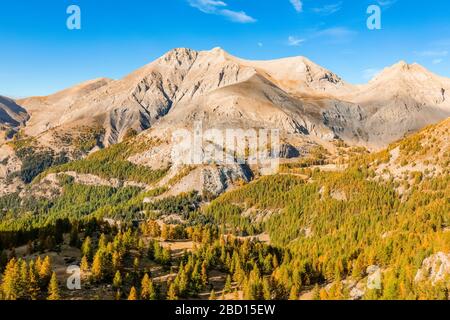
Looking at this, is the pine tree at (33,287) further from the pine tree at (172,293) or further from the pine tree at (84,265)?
the pine tree at (172,293)

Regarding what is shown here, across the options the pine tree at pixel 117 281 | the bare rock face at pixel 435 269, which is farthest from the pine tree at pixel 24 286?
the bare rock face at pixel 435 269

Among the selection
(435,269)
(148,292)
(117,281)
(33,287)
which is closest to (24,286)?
(33,287)

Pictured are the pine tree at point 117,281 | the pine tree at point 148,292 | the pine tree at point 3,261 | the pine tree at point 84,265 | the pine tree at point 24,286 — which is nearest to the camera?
the pine tree at point 24,286

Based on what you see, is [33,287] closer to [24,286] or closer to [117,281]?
[24,286]

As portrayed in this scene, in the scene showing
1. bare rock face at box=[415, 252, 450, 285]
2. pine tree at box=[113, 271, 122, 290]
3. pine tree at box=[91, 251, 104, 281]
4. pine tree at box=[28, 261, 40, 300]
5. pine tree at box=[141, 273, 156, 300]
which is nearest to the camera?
pine tree at box=[28, 261, 40, 300]

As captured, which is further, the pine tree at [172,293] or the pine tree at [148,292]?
the pine tree at [172,293]

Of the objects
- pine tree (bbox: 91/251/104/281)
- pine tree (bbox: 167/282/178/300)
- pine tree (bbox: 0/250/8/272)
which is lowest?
pine tree (bbox: 167/282/178/300)

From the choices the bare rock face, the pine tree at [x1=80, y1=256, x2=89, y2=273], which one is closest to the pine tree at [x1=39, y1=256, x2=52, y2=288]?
the pine tree at [x1=80, y1=256, x2=89, y2=273]

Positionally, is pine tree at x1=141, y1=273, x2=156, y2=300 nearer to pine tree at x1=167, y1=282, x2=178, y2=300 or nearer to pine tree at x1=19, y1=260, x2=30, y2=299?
pine tree at x1=167, y1=282, x2=178, y2=300
